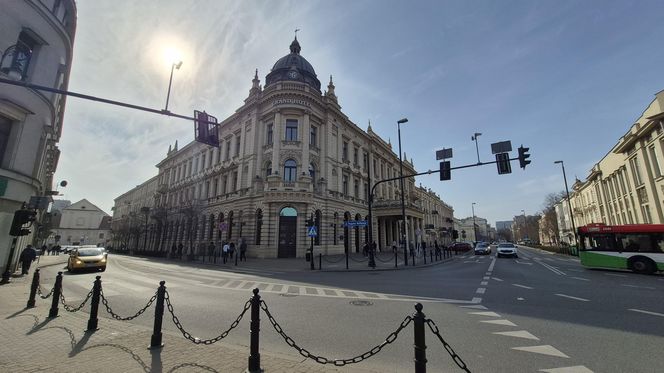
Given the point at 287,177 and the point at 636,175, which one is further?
the point at 636,175

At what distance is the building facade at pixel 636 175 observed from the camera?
83.9ft

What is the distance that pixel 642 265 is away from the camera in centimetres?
1565

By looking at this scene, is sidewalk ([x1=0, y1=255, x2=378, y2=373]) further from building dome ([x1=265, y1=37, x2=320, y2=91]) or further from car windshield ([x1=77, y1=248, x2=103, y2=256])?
building dome ([x1=265, y1=37, x2=320, y2=91])

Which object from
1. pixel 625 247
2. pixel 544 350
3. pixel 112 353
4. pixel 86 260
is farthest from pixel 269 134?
pixel 544 350

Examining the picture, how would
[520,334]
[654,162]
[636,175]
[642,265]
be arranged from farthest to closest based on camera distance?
[636,175], [654,162], [642,265], [520,334]

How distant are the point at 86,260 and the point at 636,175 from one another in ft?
162

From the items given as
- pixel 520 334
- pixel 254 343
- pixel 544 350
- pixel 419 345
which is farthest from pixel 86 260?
pixel 544 350

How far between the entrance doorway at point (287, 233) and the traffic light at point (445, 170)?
51.4 feet

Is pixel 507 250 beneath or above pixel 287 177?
beneath

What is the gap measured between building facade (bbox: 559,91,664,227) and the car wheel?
15.4 m

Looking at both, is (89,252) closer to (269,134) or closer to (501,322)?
(269,134)

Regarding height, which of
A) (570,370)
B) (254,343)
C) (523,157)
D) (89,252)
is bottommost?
(570,370)

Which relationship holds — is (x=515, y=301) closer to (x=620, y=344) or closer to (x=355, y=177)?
(x=620, y=344)

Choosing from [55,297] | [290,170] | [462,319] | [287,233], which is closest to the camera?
[462,319]
